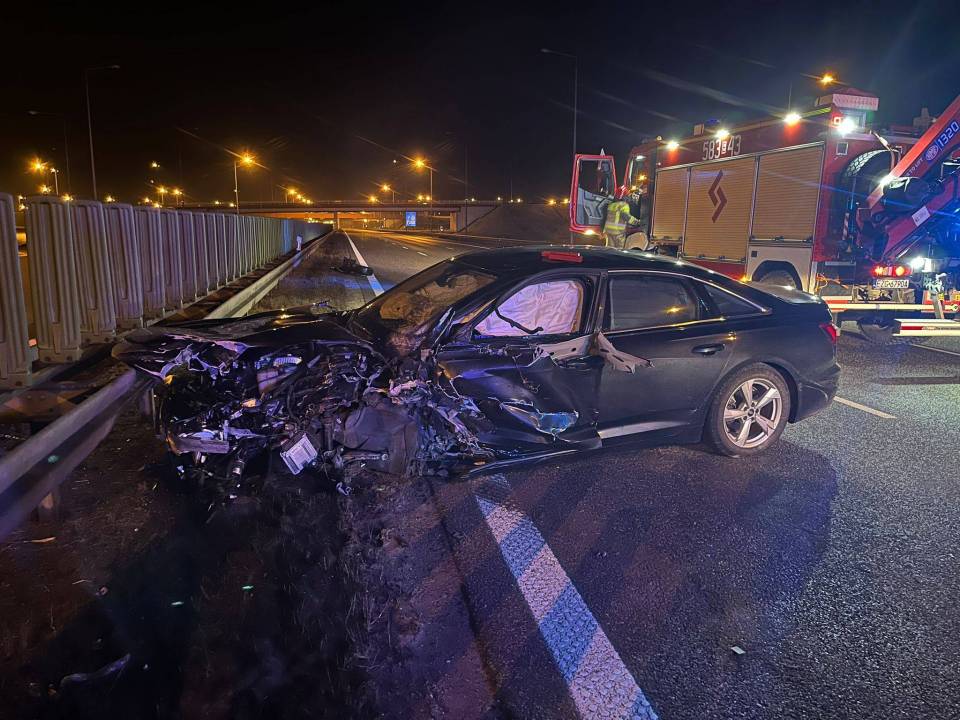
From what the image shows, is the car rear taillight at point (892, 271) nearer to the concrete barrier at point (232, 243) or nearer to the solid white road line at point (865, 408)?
the solid white road line at point (865, 408)

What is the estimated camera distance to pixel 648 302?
5133mm

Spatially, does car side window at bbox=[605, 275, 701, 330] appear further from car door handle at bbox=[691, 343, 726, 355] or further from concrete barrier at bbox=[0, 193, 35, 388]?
concrete barrier at bbox=[0, 193, 35, 388]

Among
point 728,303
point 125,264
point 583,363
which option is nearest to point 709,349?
point 728,303

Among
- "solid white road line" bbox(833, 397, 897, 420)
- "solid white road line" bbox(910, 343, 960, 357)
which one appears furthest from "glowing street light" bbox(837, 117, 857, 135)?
"solid white road line" bbox(833, 397, 897, 420)

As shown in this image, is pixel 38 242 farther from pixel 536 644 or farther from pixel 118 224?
pixel 536 644

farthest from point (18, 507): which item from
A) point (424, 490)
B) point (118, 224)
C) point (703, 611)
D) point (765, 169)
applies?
point (765, 169)

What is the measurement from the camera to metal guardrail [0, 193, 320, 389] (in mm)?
5418

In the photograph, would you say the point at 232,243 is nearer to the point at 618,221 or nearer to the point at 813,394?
the point at 618,221

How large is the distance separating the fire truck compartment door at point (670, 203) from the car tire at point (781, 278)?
11.7 feet

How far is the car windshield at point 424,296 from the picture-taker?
192 inches

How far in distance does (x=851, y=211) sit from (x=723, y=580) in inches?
351

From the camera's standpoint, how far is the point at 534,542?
4.00 m

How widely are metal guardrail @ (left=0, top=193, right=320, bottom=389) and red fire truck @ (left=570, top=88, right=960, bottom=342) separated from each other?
29.8 feet

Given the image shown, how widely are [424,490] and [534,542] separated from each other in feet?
3.41
